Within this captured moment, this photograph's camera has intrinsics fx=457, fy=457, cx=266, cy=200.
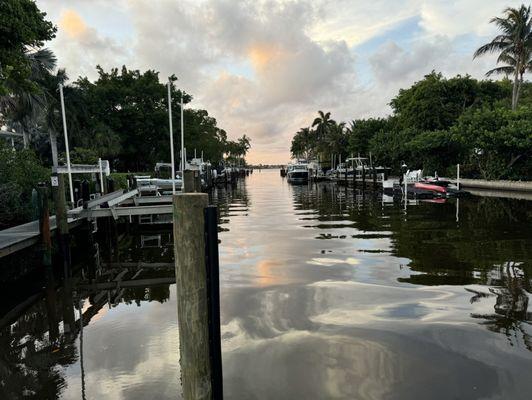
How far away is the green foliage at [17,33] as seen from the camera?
34.8ft

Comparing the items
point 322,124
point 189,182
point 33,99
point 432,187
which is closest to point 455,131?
point 432,187

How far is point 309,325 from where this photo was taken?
7.18 m

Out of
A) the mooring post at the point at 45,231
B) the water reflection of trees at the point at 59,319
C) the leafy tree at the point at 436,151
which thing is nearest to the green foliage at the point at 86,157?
the water reflection of trees at the point at 59,319

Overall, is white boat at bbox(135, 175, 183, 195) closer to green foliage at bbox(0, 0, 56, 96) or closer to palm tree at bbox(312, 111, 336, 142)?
green foliage at bbox(0, 0, 56, 96)

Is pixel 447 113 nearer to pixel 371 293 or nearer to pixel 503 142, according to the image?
pixel 503 142

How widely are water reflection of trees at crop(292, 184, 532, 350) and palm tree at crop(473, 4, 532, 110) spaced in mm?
22909

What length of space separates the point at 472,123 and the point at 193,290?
3502 centimetres

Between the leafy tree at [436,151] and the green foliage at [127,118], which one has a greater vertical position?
the green foliage at [127,118]

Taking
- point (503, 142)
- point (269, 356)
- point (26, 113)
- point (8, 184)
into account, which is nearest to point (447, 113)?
point (503, 142)

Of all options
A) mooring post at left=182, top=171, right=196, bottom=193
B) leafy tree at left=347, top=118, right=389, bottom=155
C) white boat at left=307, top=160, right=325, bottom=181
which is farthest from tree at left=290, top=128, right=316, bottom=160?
mooring post at left=182, top=171, right=196, bottom=193

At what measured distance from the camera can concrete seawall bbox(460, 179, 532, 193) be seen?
1252 inches

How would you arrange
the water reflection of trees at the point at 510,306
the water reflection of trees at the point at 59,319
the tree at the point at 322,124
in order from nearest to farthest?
the water reflection of trees at the point at 59,319 < the water reflection of trees at the point at 510,306 < the tree at the point at 322,124

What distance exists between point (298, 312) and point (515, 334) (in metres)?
3.28

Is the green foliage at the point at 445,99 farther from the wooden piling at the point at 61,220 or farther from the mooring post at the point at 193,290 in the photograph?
the mooring post at the point at 193,290
